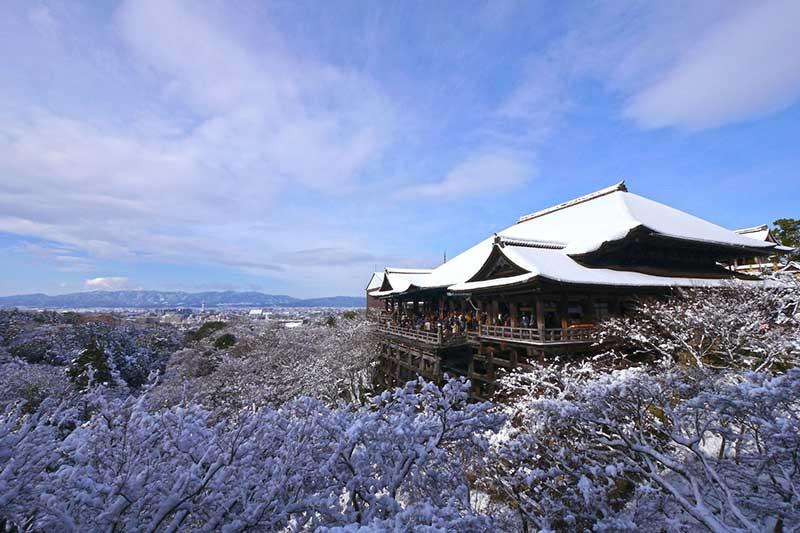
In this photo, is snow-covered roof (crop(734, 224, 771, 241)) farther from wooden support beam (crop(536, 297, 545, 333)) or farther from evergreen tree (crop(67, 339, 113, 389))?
evergreen tree (crop(67, 339, 113, 389))

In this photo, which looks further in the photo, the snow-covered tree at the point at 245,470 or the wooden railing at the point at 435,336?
the wooden railing at the point at 435,336

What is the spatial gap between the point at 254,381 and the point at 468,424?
1929 centimetres

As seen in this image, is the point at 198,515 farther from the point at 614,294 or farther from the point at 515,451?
the point at 614,294

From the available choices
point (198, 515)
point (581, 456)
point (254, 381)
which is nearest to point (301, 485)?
point (198, 515)

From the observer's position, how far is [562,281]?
12.2 meters

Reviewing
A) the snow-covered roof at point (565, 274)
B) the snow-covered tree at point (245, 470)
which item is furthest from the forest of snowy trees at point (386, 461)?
the snow-covered roof at point (565, 274)

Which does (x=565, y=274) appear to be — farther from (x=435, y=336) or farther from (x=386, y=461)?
(x=386, y=461)

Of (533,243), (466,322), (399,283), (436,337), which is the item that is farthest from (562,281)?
(399,283)

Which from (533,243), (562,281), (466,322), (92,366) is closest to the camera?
(562,281)

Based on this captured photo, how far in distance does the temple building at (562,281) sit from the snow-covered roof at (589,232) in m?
0.08

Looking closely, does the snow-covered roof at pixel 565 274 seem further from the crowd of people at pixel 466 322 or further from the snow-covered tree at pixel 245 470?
the snow-covered tree at pixel 245 470

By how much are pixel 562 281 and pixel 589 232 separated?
7389mm

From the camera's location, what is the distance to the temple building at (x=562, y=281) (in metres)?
13.4

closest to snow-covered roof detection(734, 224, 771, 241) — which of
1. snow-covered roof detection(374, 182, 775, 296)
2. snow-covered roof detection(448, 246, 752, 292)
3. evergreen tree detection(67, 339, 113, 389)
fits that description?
snow-covered roof detection(374, 182, 775, 296)
